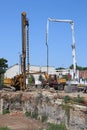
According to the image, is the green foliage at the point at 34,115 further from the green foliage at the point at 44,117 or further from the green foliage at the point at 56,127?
the green foliage at the point at 56,127

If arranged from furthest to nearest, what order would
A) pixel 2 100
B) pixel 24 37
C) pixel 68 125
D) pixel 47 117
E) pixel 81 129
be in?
1. pixel 24 37
2. pixel 2 100
3. pixel 47 117
4. pixel 68 125
5. pixel 81 129

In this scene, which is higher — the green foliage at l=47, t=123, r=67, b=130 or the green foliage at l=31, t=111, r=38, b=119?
the green foliage at l=31, t=111, r=38, b=119

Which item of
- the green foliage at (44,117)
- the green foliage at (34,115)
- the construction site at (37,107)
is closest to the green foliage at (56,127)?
the construction site at (37,107)

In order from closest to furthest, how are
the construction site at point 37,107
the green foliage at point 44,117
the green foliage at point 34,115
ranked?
the construction site at point 37,107, the green foliage at point 44,117, the green foliage at point 34,115

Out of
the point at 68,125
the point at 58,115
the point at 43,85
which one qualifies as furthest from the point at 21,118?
the point at 43,85

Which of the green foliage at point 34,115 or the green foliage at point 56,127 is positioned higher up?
the green foliage at point 34,115

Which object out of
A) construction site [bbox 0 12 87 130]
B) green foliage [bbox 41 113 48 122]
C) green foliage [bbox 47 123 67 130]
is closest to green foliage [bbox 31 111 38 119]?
construction site [bbox 0 12 87 130]

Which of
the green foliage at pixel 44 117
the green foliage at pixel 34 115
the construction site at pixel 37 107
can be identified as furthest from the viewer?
the green foliage at pixel 34 115

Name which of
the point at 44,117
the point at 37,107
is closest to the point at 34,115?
the point at 37,107

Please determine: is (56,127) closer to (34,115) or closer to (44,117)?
(44,117)

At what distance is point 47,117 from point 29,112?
3822 millimetres

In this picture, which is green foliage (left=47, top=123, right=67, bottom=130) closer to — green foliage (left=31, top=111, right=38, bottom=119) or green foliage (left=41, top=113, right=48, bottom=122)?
green foliage (left=41, top=113, right=48, bottom=122)

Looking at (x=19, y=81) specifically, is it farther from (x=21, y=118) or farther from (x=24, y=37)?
(x=21, y=118)

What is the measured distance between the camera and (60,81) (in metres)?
44.8
